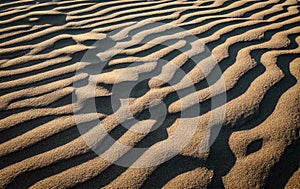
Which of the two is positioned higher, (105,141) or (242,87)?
(242,87)

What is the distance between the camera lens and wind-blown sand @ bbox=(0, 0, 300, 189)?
124cm

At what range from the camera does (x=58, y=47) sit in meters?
2.16

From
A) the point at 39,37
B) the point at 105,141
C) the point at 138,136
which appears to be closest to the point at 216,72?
the point at 138,136

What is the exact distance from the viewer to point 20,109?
1.57 meters

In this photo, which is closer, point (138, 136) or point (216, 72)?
point (138, 136)

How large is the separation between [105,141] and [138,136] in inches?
7.7

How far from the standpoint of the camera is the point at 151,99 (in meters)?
1.63

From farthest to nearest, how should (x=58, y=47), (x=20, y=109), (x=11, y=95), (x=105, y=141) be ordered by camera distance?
1. (x=58, y=47)
2. (x=11, y=95)
3. (x=20, y=109)
4. (x=105, y=141)

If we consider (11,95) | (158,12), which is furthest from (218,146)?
(158,12)

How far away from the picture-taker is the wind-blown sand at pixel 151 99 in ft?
4.08

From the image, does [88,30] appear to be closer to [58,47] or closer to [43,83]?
[58,47]

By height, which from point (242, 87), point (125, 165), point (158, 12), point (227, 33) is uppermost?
point (158, 12)

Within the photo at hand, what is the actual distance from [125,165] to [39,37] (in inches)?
65.3

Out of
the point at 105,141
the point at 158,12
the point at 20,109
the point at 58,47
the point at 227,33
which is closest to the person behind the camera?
the point at 105,141
